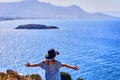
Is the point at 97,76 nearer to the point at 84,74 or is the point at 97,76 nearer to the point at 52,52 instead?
the point at 84,74

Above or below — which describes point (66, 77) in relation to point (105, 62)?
above

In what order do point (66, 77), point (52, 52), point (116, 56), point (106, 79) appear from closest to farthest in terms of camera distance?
point (52, 52), point (66, 77), point (106, 79), point (116, 56)

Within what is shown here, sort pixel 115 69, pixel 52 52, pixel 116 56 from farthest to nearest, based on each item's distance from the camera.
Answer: pixel 116 56 → pixel 115 69 → pixel 52 52

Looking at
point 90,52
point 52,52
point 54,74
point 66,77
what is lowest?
point 90,52

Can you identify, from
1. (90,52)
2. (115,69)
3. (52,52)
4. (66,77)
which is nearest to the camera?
(52,52)

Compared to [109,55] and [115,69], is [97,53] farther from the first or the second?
[115,69]

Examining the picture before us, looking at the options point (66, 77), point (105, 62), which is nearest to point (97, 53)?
point (105, 62)

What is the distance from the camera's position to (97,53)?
96938mm

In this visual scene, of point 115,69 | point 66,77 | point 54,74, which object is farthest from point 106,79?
point 54,74

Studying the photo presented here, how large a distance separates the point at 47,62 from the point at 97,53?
297 ft

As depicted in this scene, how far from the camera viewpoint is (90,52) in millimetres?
100062

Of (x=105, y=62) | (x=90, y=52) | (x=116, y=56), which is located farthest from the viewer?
(x=90, y=52)

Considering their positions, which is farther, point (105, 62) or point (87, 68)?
point (105, 62)

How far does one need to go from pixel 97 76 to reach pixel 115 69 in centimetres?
1139
